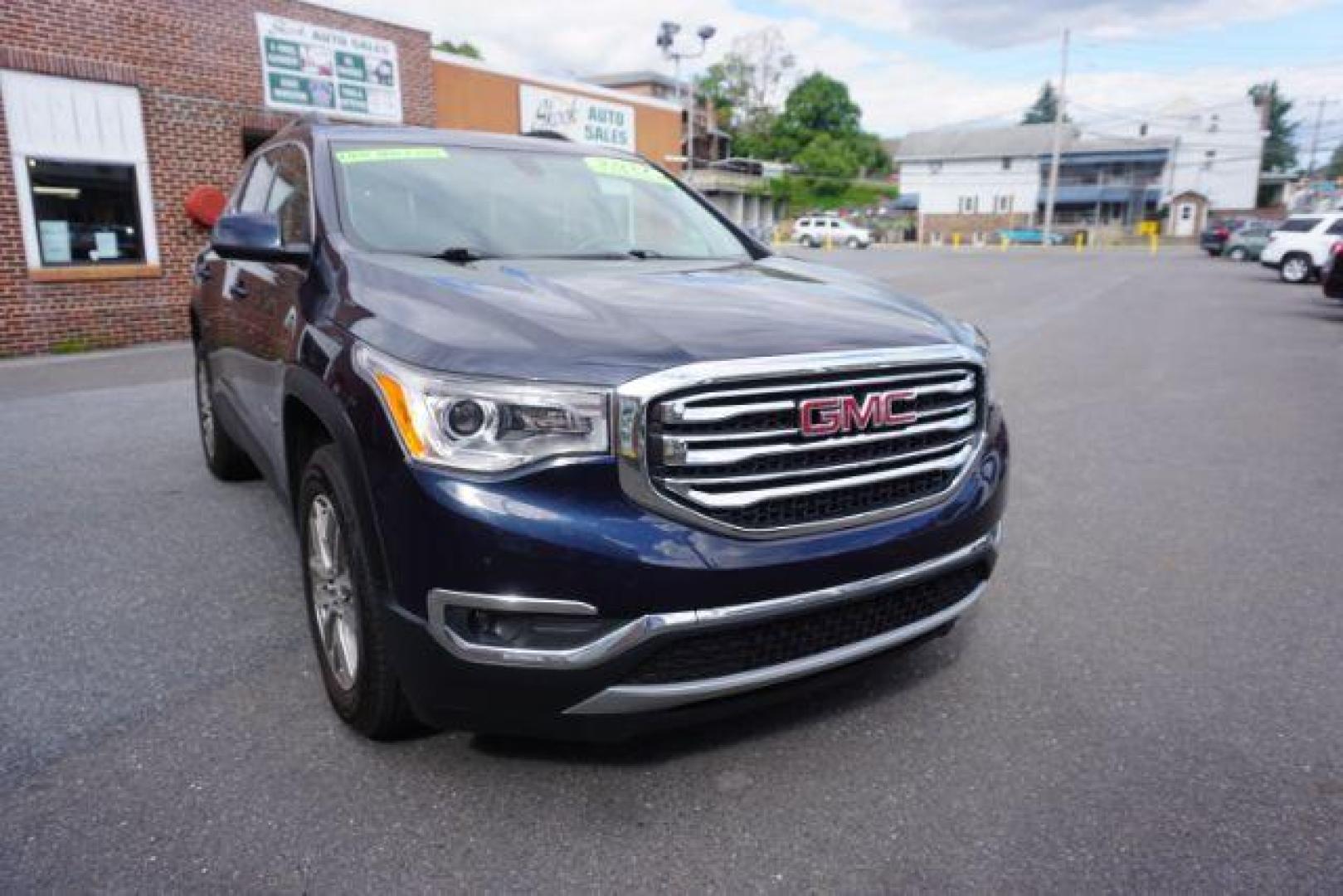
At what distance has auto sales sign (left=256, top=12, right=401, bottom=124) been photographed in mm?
12953

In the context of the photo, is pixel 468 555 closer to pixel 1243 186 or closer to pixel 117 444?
pixel 117 444

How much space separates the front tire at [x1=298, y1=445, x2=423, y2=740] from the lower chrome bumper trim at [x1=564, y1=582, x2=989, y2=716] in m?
0.58

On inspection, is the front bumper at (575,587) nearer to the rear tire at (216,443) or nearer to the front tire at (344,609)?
the front tire at (344,609)

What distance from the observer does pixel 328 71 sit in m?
13.7

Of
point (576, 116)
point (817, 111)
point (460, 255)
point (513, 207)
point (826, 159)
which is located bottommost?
point (460, 255)

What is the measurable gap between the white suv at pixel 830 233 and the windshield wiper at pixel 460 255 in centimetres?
5162

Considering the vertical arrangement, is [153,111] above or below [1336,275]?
above

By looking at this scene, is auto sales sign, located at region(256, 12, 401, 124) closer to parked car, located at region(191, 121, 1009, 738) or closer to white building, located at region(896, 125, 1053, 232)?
parked car, located at region(191, 121, 1009, 738)

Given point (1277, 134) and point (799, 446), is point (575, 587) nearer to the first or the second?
point (799, 446)

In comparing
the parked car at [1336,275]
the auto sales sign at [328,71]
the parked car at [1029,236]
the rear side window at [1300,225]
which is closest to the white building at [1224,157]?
the parked car at [1029,236]

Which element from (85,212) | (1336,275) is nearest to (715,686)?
(85,212)

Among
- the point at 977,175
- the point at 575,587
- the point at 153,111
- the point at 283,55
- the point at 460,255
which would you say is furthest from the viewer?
the point at 977,175

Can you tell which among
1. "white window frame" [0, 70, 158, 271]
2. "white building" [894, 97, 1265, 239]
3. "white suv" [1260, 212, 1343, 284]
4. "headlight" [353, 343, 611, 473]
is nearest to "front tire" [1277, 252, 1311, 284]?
"white suv" [1260, 212, 1343, 284]

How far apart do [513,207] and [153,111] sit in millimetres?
10601
